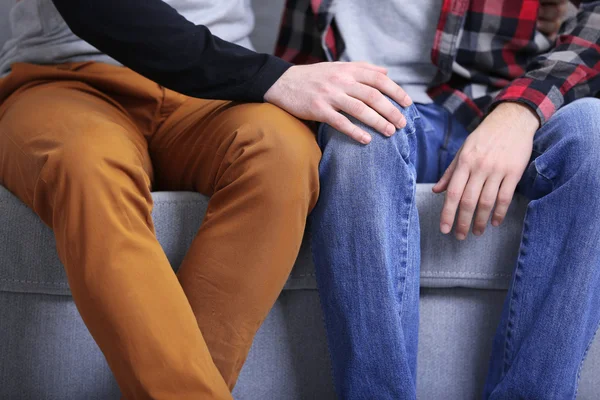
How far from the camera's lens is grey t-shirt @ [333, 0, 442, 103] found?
119 centimetres

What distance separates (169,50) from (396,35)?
471 mm

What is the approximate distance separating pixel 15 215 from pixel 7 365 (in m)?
0.22

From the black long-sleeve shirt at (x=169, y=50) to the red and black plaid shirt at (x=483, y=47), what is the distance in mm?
303

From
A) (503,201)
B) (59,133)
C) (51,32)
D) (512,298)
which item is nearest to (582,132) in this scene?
(503,201)

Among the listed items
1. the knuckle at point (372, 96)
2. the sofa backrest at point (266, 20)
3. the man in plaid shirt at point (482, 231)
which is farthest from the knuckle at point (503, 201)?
the sofa backrest at point (266, 20)

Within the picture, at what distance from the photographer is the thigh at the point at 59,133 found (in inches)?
31.1

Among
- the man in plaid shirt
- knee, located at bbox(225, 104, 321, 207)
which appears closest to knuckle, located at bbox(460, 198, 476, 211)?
the man in plaid shirt

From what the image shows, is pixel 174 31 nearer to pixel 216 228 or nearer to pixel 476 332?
pixel 216 228

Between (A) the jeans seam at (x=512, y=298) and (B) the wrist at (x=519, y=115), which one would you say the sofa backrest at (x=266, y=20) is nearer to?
(B) the wrist at (x=519, y=115)

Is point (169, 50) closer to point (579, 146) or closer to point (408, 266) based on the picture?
point (408, 266)

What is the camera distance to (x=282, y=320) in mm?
1025

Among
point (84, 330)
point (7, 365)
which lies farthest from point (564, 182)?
point (7, 365)

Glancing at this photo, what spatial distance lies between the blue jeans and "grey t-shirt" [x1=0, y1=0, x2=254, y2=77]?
32 centimetres

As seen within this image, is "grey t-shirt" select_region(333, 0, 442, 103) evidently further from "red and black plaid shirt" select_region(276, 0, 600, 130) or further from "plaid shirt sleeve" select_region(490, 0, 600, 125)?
"plaid shirt sleeve" select_region(490, 0, 600, 125)
